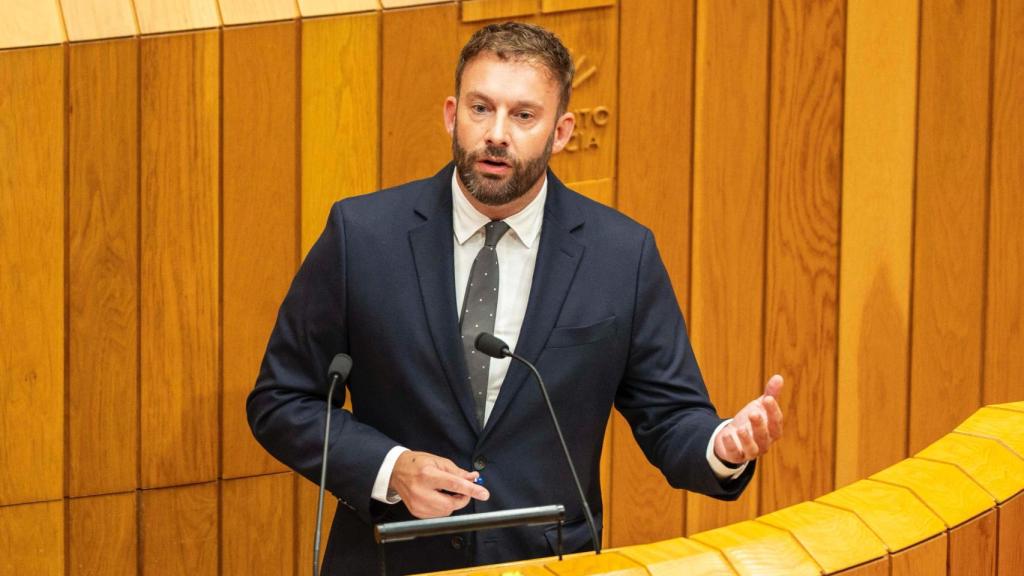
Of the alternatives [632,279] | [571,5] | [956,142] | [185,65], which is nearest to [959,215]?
[956,142]

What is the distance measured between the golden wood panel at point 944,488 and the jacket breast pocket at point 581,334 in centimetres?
44

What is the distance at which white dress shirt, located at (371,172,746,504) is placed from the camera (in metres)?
2.05

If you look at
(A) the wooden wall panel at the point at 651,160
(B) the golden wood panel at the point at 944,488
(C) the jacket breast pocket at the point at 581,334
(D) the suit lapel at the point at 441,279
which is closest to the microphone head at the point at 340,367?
(D) the suit lapel at the point at 441,279

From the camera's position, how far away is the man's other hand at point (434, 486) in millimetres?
1766

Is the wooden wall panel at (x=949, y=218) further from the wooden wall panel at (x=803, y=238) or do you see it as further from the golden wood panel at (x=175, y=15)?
the golden wood panel at (x=175, y=15)

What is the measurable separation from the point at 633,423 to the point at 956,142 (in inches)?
53.2

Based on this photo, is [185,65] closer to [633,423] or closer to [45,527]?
[45,527]

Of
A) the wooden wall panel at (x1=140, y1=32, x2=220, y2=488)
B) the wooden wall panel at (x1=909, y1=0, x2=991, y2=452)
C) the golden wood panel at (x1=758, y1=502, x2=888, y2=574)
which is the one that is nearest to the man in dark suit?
the golden wood panel at (x1=758, y1=502, x2=888, y2=574)

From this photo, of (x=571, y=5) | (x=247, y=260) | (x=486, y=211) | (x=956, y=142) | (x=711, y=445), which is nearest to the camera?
(x=711, y=445)

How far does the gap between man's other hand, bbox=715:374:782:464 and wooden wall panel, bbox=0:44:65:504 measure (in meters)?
1.18

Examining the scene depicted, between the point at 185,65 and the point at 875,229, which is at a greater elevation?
the point at 185,65

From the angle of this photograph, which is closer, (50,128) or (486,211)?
(486,211)

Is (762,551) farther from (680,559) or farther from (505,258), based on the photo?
(505,258)

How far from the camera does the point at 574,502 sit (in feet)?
6.70
